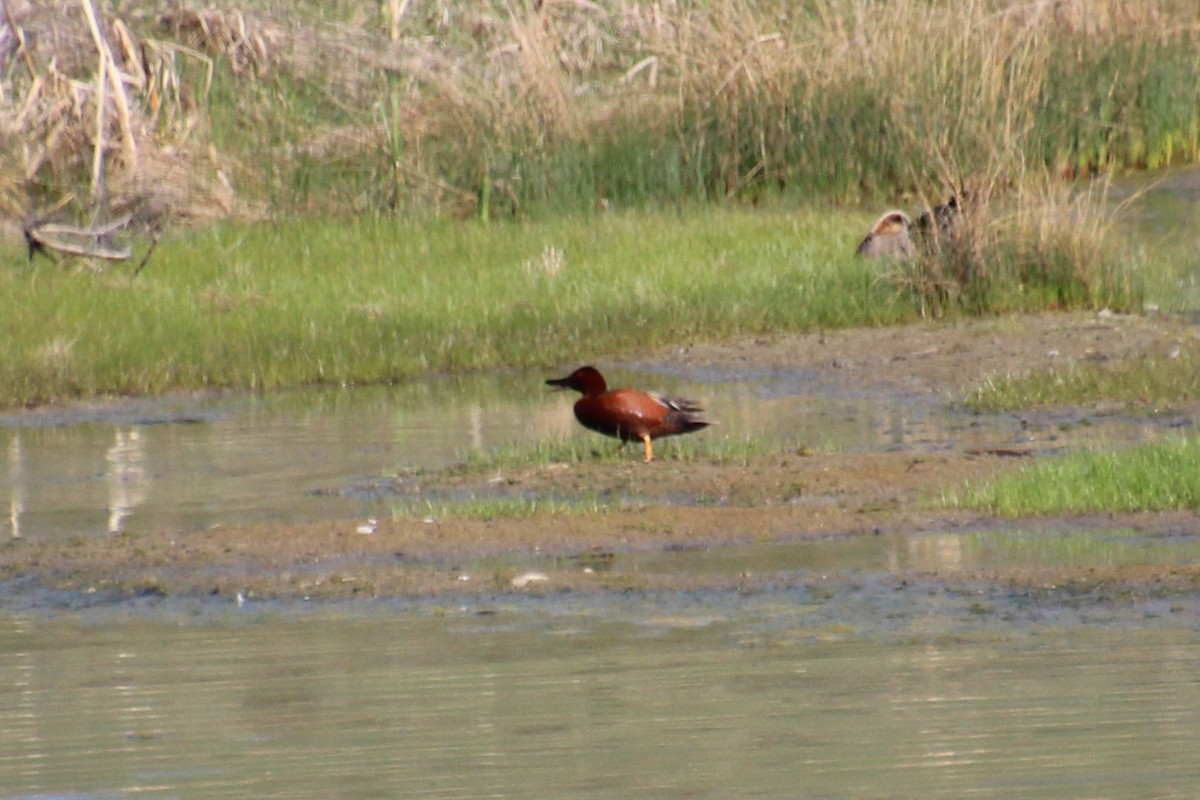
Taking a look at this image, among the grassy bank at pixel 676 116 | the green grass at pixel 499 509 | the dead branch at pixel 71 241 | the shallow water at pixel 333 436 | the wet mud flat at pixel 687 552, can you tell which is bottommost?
the wet mud flat at pixel 687 552

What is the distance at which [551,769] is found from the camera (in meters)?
5.52

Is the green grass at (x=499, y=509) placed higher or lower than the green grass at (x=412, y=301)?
lower

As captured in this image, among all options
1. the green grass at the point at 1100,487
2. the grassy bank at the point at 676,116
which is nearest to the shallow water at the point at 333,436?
the green grass at the point at 1100,487

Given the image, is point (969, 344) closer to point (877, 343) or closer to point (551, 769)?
point (877, 343)

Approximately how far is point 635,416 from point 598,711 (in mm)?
4101

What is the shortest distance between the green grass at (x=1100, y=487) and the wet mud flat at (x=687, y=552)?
0.34 ft

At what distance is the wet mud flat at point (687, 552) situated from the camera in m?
7.53

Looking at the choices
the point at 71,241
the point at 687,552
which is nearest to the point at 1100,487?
the point at 687,552

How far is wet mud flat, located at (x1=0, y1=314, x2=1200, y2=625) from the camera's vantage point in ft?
24.7

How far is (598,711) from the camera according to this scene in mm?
6016

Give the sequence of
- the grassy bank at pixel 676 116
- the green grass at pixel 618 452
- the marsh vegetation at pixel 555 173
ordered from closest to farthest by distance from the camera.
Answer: the green grass at pixel 618 452 → the marsh vegetation at pixel 555 173 → the grassy bank at pixel 676 116

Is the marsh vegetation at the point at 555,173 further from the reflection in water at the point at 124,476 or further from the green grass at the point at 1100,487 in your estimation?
the green grass at the point at 1100,487

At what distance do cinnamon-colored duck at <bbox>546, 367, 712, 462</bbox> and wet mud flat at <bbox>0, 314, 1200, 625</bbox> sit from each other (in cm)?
13

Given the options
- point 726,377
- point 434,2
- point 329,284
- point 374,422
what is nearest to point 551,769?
point 374,422
